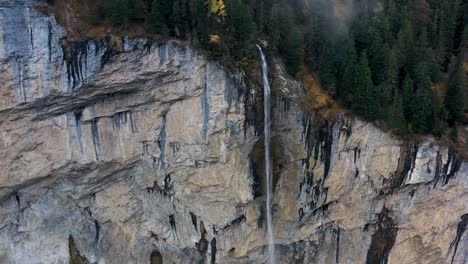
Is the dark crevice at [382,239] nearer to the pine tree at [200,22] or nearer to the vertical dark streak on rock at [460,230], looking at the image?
the vertical dark streak on rock at [460,230]

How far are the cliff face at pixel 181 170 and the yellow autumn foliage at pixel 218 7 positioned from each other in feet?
8.83

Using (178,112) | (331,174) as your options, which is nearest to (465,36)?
(331,174)

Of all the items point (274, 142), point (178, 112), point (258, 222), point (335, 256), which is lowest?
point (335, 256)

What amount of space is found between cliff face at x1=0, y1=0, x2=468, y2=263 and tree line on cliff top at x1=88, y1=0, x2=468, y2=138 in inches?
45.1

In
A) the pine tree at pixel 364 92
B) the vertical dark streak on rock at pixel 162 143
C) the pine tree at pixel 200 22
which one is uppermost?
the pine tree at pixel 200 22

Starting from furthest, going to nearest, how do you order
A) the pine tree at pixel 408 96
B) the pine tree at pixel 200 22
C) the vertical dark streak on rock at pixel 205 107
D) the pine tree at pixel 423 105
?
1. the pine tree at pixel 408 96
2. the pine tree at pixel 423 105
3. the vertical dark streak on rock at pixel 205 107
4. the pine tree at pixel 200 22

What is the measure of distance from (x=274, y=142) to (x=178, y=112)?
577 centimetres

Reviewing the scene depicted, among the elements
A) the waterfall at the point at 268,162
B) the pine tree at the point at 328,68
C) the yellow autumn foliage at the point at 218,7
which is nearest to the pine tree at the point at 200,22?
the yellow autumn foliage at the point at 218,7

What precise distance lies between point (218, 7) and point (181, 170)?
906 centimetres

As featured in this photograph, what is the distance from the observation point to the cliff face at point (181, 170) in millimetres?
23109

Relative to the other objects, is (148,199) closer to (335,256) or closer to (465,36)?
(335,256)

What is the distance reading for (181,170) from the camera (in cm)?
2588

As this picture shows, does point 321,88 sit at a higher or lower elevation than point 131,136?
higher

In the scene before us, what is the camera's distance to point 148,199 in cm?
2702
